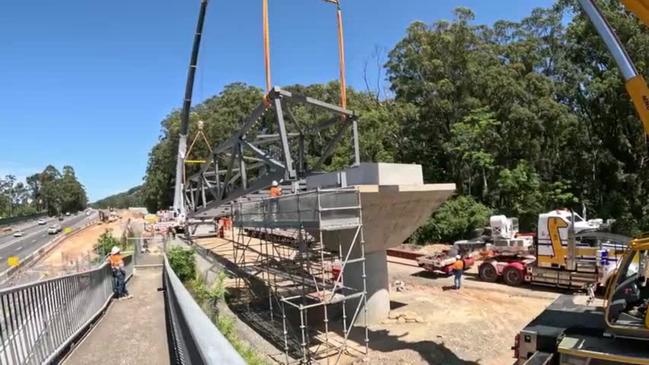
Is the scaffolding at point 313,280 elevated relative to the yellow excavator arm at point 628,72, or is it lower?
lower

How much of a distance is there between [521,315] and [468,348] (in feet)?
14.5

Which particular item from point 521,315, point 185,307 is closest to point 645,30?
point 521,315

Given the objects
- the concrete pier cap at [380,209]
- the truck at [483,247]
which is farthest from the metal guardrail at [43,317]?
the truck at [483,247]

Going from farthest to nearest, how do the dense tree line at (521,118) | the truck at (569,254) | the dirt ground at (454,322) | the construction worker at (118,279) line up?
1. the dense tree line at (521,118)
2. the truck at (569,254)
3. the construction worker at (118,279)
4. the dirt ground at (454,322)

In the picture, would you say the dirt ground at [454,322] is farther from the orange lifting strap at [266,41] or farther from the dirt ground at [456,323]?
the orange lifting strap at [266,41]

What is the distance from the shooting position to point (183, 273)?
19031 mm

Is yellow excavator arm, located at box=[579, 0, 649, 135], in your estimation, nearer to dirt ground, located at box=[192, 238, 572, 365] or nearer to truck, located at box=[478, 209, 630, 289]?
dirt ground, located at box=[192, 238, 572, 365]

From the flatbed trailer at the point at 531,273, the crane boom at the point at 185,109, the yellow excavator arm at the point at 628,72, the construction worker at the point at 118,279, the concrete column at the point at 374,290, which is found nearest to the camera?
the yellow excavator arm at the point at 628,72

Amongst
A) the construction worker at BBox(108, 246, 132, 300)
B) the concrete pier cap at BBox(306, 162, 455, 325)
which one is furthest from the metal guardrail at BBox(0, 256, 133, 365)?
the concrete pier cap at BBox(306, 162, 455, 325)

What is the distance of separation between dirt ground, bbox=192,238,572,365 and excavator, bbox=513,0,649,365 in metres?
4.43

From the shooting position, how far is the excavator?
7180 mm

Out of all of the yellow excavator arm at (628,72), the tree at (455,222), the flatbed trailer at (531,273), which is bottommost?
the flatbed trailer at (531,273)

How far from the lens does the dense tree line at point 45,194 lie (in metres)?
146

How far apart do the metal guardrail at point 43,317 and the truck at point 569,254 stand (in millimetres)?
17171
